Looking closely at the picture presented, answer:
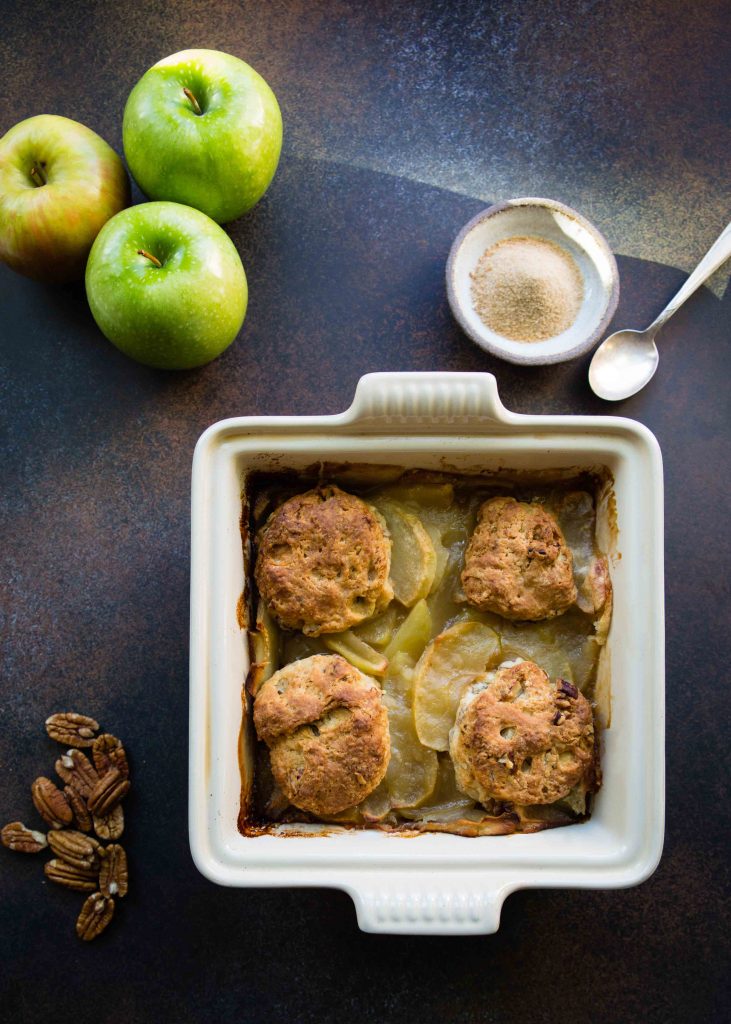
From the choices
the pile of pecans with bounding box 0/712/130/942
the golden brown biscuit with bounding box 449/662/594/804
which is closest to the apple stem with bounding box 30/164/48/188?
the pile of pecans with bounding box 0/712/130/942

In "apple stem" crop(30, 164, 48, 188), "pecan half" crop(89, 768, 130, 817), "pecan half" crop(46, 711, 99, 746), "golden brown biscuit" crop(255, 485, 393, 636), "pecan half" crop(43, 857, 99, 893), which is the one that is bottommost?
"pecan half" crop(43, 857, 99, 893)

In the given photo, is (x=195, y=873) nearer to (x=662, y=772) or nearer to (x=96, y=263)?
(x=662, y=772)

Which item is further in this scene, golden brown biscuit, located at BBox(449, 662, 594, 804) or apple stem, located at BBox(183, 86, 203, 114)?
apple stem, located at BBox(183, 86, 203, 114)

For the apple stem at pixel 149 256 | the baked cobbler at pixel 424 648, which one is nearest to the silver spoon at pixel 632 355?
the baked cobbler at pixel 424 648

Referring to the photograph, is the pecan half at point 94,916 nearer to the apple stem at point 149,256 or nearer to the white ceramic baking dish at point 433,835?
the white ceramic baking dish at point 433,835

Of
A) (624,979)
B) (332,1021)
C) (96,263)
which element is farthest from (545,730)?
(96,263)

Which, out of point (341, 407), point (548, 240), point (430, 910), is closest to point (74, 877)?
point (430, 910)

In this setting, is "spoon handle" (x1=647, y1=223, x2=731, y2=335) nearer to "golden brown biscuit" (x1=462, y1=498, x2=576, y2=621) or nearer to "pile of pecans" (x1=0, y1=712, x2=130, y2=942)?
"golden brown biscuit" (x1=462, y1=498, x2=576, y2=621)
